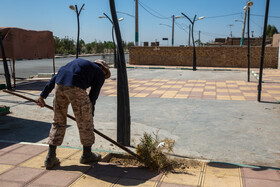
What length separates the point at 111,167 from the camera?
138 inches

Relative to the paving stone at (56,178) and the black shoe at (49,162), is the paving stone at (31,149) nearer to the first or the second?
the black shoe at (49,162)

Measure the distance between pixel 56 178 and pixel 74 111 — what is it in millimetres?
766

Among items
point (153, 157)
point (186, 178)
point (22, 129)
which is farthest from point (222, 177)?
point (22, 129)

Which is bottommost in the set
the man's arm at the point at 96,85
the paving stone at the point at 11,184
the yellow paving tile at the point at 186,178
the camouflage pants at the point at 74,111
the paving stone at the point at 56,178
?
the yellow paving tile at the point at 186,178

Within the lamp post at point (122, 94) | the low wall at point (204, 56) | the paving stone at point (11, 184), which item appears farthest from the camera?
the low wall at point (204, 56)

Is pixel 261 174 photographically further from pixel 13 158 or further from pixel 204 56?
pixel 204 56

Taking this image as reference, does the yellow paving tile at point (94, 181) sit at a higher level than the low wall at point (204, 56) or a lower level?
lower

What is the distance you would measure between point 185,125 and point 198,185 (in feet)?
9.11

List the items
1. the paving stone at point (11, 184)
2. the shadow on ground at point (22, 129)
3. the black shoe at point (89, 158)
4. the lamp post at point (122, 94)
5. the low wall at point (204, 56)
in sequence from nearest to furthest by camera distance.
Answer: the paving stone at point (11, 184) < the black shoe at point (89, 158) < the lamp post at point (122, 94) < the shadow on ground at point (22, 129) < the low wall at point (204, 56)

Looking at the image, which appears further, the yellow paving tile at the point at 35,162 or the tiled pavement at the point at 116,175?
the yellow paving tile at the point at 35,162

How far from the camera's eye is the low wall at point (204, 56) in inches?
902

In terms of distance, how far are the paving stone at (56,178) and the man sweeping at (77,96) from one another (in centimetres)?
17

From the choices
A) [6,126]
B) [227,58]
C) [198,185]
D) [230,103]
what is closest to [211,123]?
[230,103]

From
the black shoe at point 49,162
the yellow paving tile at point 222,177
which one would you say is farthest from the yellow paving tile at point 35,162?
the yellow paving tile at point 222,177
